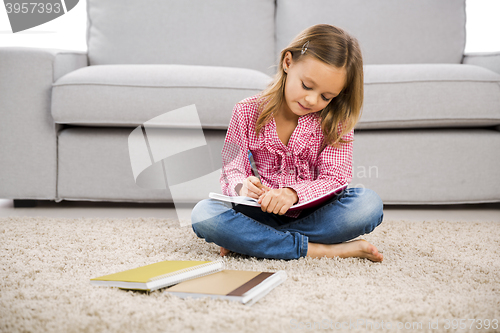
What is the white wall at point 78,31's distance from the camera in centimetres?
212

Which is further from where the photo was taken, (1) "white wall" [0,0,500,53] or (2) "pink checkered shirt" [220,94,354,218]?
(1) "white wall" [0,0,500,53]

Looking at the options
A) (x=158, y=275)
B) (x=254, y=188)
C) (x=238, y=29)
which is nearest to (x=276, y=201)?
(x=254, y=188)

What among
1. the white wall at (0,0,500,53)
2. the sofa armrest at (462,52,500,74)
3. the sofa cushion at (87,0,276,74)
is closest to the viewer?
the sofa armrest at (462,52,500,74)

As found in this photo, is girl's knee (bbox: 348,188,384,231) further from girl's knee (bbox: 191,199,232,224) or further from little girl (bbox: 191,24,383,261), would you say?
girl's knee (bbox: 191,199,232,224)

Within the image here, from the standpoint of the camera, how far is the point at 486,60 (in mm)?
1689

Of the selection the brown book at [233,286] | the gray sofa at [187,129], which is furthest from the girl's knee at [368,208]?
the gray sofa at [187,129]

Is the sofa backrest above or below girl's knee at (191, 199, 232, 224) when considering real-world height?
→ above

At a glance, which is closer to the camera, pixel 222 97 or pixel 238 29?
pixel 222 97

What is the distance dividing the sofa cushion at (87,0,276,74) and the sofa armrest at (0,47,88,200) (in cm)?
44

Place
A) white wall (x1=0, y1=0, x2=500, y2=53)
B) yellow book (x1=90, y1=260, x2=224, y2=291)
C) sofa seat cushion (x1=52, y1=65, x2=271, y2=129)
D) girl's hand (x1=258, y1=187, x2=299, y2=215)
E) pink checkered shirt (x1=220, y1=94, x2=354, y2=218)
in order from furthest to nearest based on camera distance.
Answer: white wall (x1=0, y1=0, x2=500, y2=53) < sofa seat cushion (x1=52, y1=65, x2=271, y2=129) < pink checkered shirt (x1=220, y1=94, x2=354, y2=218) < girl's hand (x1=258, y1=187, x2=299, y2=215) < yellow book (x1=90, y1=260, x2=224, y2=291)

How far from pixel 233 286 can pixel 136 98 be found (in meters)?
0.89

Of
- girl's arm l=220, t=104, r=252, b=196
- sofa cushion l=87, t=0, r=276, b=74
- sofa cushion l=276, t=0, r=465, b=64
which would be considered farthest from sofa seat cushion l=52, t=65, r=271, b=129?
sofa cushion l=276, t=0, r=465, b=64

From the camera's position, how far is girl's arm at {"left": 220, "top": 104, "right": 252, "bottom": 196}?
1.02 m

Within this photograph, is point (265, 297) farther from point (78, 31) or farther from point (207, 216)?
point (78, 31)
